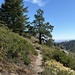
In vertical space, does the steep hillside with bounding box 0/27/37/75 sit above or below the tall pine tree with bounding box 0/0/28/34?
below

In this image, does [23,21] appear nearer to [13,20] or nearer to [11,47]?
[13,20]

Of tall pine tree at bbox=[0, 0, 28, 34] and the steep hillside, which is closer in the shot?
the steep hillside

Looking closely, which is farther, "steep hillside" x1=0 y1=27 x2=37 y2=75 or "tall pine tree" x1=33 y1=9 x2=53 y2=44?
"tall pine tree" x1=33 y1=9 x2=53 y2=44

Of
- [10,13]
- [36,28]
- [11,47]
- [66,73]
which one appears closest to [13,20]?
[10,13]

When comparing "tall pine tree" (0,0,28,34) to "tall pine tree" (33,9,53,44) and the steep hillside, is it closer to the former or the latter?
"tall pine tree" (33,9,53,44)

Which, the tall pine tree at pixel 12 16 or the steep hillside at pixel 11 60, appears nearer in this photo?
the steep hillside at pixel 11 60

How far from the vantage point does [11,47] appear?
15.8 meters

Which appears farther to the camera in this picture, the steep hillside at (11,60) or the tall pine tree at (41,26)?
the tall pine tree at (41,26)

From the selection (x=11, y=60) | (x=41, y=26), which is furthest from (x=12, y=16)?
(x=11, y=60)

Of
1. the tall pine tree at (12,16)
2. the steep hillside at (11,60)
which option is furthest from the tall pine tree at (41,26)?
the steep hillside at (11,60)

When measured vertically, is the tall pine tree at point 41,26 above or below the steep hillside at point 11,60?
above

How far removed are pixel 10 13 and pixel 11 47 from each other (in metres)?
25.0

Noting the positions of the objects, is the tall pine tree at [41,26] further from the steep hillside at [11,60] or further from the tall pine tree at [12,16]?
the steep hillside at [11,60]

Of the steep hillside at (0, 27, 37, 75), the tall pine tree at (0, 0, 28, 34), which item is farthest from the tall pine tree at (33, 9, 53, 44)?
the steep hillside at (0, 27, 37, 75)
